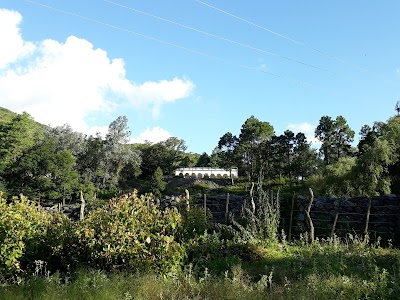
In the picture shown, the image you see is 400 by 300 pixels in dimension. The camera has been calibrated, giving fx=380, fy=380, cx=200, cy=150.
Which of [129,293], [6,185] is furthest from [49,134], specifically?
[129,293]

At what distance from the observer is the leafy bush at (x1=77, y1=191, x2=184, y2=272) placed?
4.96 metres

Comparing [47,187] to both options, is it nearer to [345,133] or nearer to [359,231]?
[359,231]

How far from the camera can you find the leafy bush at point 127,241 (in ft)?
16.3

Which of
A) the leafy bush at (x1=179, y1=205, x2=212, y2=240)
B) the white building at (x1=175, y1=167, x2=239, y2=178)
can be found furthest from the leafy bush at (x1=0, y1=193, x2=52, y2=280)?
the white building at (x1=175, y1=167, x2=239, y2=178)

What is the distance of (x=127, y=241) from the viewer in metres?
5.05

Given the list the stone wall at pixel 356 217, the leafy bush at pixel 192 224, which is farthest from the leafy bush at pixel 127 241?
the stone wall at pixel 356 217

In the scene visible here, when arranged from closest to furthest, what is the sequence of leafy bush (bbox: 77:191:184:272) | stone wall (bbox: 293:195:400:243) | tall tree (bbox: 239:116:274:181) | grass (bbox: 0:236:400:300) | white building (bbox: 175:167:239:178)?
grass (bbox: 0:236:400:300) < leafy bush (bbox: 77:191:184:272) < stone wall (bbox: 293:195:400:243) < tall tree (bbox: 239:116:274:181) < white building (bbox: 175:167:239:178)

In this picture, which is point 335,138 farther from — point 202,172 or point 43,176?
point 43,176

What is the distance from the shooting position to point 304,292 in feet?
12.8

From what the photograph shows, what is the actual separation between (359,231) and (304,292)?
27.5 ft

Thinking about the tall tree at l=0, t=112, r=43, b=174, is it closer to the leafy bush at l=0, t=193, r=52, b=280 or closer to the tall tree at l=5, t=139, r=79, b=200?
the tall tree at l=5, t=139, r=79, b=200

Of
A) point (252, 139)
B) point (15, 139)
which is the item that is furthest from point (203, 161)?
point (15, 139)

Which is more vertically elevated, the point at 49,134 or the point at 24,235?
the point at 49,134

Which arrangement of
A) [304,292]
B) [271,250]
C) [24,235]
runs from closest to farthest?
1. [304,292]
2. [24,235]
3. [271,250]
